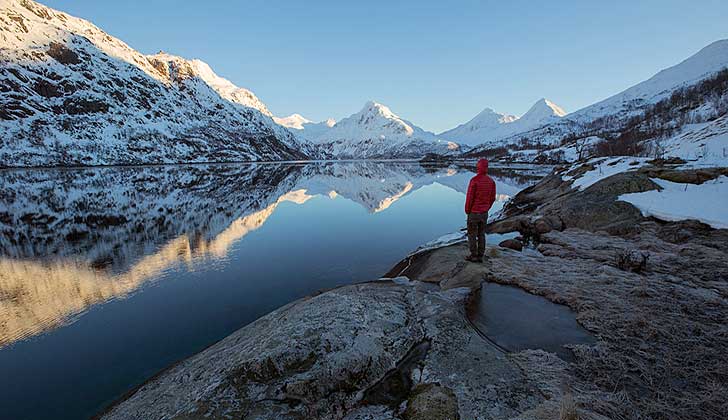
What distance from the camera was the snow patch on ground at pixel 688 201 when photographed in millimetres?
11133

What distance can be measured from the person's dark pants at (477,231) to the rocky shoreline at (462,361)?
1.60 meters

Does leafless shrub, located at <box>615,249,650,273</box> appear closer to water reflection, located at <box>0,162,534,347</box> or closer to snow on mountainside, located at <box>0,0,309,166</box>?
water reflection, located at <box>0,162,534,347</box>

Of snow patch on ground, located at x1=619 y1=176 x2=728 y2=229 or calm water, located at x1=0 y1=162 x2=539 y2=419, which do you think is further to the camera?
snow patch on ground, located at x1=619 y1=176 x2=728 y2=229

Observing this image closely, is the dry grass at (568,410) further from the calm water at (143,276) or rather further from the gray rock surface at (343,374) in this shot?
the calm water at (143,276)

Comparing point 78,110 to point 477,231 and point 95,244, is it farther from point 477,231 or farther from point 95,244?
point 477,231

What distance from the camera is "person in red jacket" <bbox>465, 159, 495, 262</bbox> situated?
956 centimetres

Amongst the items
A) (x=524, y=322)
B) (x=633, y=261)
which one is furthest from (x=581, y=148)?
(x=524, y=322)

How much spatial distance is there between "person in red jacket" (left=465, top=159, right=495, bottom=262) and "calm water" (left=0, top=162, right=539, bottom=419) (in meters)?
4.77

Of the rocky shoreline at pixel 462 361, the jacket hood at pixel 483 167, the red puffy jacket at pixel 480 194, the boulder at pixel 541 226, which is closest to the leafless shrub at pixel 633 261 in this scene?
the rocky shoreline at pixel 462 361

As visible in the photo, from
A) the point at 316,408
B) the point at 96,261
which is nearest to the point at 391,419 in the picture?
the point at 316,408

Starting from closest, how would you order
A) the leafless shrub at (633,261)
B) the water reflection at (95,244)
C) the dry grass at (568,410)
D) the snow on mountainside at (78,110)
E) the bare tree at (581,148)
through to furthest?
the dry grass at (568,410), the leafless shrub at (633,261), the water reflection at (95,244), the bare tree at (581,148), the snow on mountainside at (78,110)

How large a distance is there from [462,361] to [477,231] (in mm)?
5817

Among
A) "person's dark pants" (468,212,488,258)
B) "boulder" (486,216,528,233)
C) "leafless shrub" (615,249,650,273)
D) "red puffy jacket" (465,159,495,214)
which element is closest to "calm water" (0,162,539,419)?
"boulder" (486,216,528,233)

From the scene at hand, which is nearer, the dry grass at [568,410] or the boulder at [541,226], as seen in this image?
the dry grass at [568,410]
